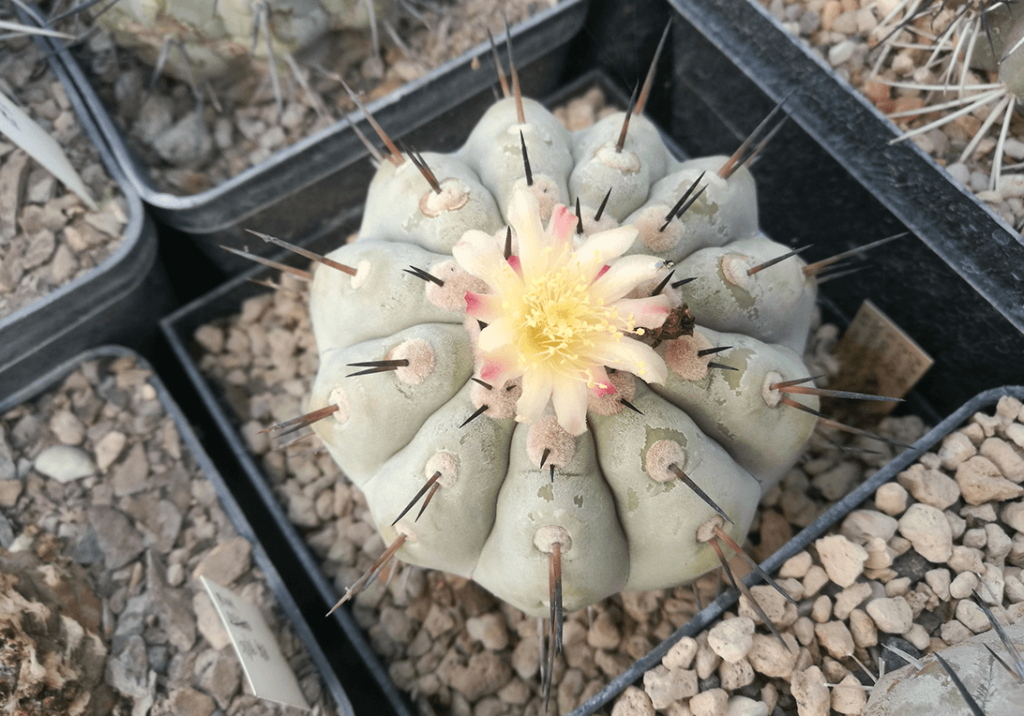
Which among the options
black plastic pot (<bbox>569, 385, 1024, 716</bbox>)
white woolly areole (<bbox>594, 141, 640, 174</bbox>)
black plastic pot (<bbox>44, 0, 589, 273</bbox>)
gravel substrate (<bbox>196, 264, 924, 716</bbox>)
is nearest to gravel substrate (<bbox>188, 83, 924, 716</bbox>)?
gravel substrate (<bbox>196, 264, 924, 716</bbox>)

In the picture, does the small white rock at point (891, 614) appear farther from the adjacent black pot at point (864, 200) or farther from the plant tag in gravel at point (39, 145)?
the plant tag in gravel at point (39, 145)

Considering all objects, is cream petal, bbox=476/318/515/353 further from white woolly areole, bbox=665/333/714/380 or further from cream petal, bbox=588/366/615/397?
white woolly areole, bbox=665/333/714/380

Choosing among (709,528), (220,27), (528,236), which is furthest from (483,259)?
(220,27)

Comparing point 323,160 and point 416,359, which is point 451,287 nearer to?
point 416,359

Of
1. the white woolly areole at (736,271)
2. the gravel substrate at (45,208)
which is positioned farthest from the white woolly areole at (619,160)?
the gravel substrate at (45,208)

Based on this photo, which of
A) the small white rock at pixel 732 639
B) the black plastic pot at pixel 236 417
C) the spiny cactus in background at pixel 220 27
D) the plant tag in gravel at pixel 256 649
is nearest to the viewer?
the small white rock at pixel 732 639
